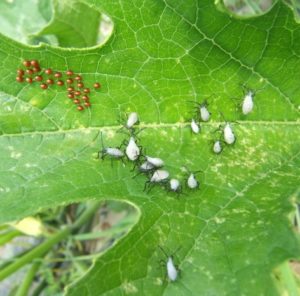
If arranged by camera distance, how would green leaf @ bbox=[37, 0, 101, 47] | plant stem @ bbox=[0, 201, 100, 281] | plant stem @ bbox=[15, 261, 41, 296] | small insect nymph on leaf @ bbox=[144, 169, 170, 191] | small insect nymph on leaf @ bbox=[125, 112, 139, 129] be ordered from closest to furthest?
small insect nymph on leaf @ bbox=[144, 169, 170, 191]
small insect nymph on leaf @ bbox=[125, 112, 139, 129]
green leaf @ bbox=[37, 0, 101, 47]
plant stem @ bbox=[0, 201, 100, 281]
plant stem @ bbox=[15, 261, 41, 296]

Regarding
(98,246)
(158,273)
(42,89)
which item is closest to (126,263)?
(158,273)

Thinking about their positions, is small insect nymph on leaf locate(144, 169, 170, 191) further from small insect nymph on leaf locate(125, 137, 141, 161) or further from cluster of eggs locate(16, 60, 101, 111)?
cluster of eggs locate(16, 60, 101, 111)

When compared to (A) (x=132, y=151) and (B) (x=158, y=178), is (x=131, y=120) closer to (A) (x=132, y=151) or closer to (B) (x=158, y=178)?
(A) (x=132, y=151)

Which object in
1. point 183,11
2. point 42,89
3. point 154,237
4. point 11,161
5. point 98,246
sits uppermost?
point 183,11

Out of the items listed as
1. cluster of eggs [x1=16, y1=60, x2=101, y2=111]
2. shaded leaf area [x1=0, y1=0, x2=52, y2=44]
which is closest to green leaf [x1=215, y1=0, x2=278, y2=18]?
shaded leaf area [x1=0, y1=0, x2=52, y2=44]

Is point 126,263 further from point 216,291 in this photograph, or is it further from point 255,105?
point 255,105

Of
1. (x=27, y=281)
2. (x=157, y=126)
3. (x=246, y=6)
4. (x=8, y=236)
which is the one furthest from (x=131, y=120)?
(x=246, y=6)
